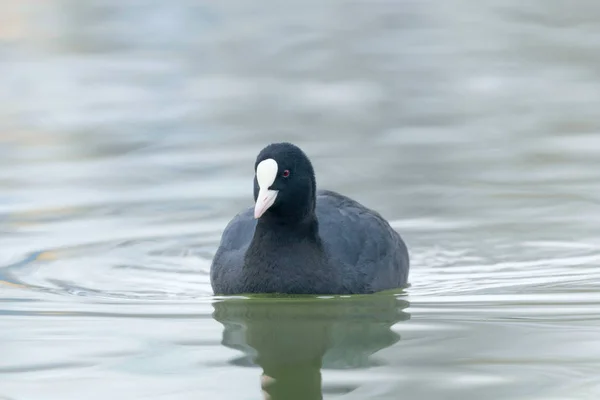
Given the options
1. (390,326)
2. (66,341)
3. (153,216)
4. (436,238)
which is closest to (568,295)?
(390,326)

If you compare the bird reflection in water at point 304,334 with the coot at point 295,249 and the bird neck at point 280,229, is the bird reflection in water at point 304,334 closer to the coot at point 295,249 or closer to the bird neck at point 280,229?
the coot at point 295,249

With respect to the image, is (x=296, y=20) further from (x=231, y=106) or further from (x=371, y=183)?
(x=371, y=183)

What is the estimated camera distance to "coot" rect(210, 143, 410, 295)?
6762mm

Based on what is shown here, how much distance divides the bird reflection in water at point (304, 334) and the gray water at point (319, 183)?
0.06 feet

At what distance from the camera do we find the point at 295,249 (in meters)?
6.93

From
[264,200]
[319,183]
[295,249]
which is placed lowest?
[295,249]

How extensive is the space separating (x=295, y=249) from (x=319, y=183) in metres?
2.41

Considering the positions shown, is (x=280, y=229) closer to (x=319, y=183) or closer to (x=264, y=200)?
(x=264, y=200)

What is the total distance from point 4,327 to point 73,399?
4.49 ft

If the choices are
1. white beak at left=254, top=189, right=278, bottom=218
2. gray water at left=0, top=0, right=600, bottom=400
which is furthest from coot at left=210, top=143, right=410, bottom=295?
gray water at left=0, top=0, right=600, bottom=400

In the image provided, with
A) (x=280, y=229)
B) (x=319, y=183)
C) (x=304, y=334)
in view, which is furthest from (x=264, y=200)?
(x=319, y=183)

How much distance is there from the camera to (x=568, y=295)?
21.9 ft

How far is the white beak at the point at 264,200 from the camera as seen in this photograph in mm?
6562

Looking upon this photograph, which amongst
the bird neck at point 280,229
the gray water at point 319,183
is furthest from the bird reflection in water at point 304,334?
the bird neck at point 280,229
